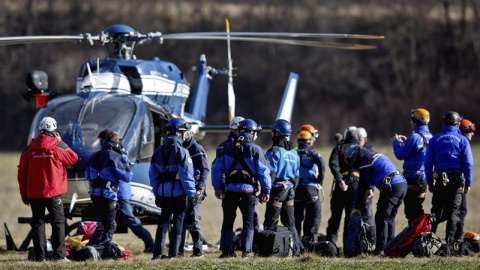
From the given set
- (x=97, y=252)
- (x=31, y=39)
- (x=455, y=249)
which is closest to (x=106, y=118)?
(x=31, y=39)

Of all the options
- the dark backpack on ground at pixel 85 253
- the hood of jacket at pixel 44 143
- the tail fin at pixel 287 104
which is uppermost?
the tail fin at pixel 287 104

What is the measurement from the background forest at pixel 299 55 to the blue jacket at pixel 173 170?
117ft

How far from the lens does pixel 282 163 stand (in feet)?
43.1

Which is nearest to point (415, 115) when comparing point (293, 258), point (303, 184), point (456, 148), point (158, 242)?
point (456, 148)

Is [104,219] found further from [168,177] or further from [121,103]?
[121,103]

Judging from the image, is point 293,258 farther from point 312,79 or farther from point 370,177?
point 312,79

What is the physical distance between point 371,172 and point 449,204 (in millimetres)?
1178

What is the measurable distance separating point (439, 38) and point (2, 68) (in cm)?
2372

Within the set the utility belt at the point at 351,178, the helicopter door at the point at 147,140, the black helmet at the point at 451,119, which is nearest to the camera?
the black helmet at the point at 451,119

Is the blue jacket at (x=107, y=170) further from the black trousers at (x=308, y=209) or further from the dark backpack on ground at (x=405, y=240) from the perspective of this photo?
the dark backpack on ground at (x=405, y=240)

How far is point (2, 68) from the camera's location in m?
51.2

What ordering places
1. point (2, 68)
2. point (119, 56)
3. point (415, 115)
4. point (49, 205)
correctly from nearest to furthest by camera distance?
point (49, 205), point (415, 115), point (119, 56), point (2, 68)

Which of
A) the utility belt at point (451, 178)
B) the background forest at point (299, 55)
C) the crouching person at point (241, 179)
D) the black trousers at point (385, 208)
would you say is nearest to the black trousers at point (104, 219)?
the crouching person at point (241, 179)

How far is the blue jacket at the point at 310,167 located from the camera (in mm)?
14633
